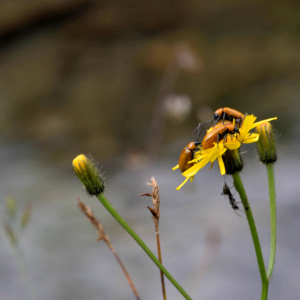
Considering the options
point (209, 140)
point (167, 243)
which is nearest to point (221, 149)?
point (209, 140)

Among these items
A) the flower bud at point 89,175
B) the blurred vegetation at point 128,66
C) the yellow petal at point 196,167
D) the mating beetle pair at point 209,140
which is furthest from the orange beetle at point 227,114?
the blurred vegetation at point 128,66

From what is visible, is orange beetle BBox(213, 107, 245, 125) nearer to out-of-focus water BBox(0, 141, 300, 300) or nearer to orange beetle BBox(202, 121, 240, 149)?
orange beetle BBox(202, 121, 240, 149)

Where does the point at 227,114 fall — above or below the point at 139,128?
below

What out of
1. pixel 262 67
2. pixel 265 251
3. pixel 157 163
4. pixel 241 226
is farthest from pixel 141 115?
pixel 265 251

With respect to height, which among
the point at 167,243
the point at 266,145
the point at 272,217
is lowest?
the point at 272,217

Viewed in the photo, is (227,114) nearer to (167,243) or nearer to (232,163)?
(232,163)

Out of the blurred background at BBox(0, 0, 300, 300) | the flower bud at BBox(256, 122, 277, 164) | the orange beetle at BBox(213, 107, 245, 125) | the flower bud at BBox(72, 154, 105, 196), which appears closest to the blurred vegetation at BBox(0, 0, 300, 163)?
the blurred background at BBox(0, 0, 300, 300)

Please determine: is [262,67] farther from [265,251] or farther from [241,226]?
[265,251]

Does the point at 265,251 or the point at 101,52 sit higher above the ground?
the point at 101,52
